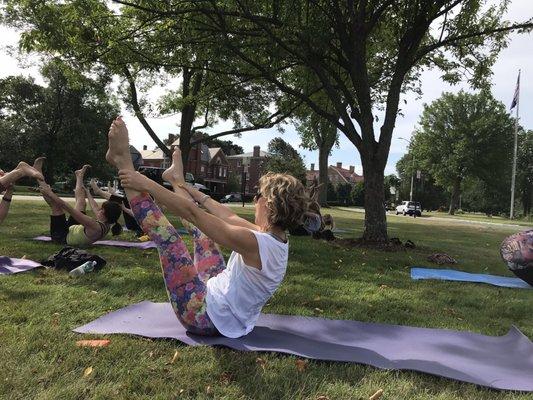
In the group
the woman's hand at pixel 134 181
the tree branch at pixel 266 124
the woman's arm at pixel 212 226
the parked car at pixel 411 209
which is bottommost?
the parked car at pixel 411 209

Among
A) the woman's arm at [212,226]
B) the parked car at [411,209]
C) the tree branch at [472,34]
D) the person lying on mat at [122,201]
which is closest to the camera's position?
the woman's arm at [212,226]

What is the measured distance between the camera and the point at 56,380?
308 centimetres

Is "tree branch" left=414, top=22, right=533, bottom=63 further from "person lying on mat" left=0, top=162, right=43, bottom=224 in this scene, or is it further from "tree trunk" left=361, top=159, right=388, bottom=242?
"person lying on mat" left=0, top=162, right=43, bottom=224

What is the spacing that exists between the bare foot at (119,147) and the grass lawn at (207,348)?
138 cm

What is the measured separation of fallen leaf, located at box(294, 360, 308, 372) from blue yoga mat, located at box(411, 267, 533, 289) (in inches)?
181

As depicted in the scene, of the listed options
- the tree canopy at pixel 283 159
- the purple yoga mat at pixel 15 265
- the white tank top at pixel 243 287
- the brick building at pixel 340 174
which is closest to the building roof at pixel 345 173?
the brick building at pixel 340 174

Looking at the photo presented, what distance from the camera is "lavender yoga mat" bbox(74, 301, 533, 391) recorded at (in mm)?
3617

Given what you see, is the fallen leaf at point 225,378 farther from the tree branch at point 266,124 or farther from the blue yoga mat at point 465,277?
the tree branch at point 266,124

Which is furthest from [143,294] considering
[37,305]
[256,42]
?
[256,42]

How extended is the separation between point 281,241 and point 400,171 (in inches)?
3644

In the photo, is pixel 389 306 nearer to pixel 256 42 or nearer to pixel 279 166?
pixel 256 42

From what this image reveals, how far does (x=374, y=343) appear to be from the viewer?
165 inches

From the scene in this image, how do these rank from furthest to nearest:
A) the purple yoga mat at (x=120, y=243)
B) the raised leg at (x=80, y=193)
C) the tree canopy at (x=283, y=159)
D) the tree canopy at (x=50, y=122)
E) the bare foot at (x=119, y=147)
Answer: the tree canopy at (x=283, y=159) < the tree canopy at (x=50, y=122) < the purple yoga mat at (x=120, y=243) < the raised leg at (x=80, y=193) < the bare foot at (x=119, y=147)

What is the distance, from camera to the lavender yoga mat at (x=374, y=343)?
3.62m
